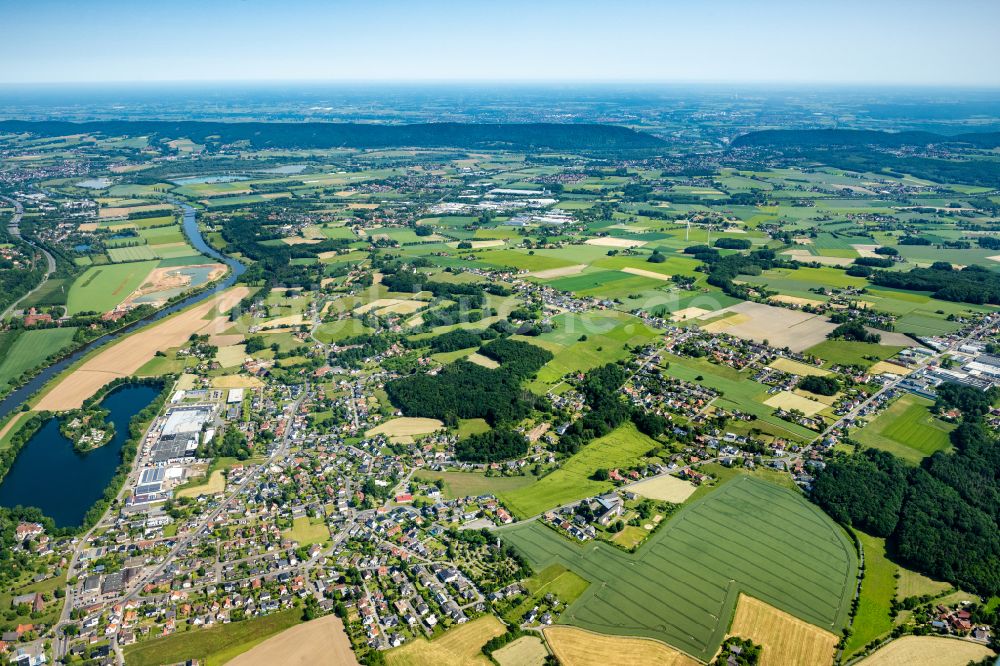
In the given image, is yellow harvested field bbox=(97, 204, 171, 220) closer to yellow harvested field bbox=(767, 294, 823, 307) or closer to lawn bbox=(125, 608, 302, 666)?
lawn bbox=(125, 608, 302, 666)

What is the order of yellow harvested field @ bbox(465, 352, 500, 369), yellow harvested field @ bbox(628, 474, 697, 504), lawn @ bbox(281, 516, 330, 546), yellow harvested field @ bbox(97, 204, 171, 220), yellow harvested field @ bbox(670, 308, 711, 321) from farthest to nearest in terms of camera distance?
yellow harvested field @ bbox(97, 204, 171, 220) < yellow harvested field @ bbox(670, 308, 711, 321) < yellow harvested field @ bbox(465, 352, 500, 369) < yellow harvested field @ bbox(628, 474, 697, 504) < lawn @ bbox(281, 516, 330, 546)

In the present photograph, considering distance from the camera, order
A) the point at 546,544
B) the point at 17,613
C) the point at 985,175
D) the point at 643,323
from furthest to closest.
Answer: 1. the point at 985,175
2. the point at 643,323
3. the point at 546,544
4. the point at 17,613

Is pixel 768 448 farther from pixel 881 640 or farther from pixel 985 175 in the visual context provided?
pixel 985 175

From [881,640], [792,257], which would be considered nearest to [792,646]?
[881,640]

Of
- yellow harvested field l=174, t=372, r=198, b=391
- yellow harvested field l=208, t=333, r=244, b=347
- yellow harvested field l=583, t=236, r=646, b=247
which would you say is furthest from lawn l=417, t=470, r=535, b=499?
yellow harvested field l=583, t=236, r=646, b=247

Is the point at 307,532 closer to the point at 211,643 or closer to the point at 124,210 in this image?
the point at 211,643
